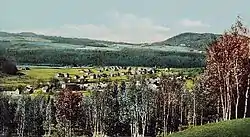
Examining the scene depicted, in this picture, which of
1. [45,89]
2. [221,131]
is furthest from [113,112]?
[221,131]

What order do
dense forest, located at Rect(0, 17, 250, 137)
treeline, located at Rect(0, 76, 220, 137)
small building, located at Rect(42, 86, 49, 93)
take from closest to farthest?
dense forest, located at Rect(0, 17, 250, 137) < treeline, located at Rect(0, 76, 220, 137) < small building, located at Rect(42, 86, 49, 93)

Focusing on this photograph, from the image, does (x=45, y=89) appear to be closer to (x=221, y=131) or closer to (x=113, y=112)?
(x=113, y=112)

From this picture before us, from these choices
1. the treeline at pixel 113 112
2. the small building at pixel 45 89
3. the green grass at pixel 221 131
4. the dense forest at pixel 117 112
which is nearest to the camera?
the green grass at pixel 221 131

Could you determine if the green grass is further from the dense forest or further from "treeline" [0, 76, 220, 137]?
"treeline" [0, 76, 220, 137]

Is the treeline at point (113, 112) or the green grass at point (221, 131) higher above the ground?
the green grass at point (221, 131)

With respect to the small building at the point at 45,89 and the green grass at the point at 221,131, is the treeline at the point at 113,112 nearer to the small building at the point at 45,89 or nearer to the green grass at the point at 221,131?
the small building at the point at 45,89

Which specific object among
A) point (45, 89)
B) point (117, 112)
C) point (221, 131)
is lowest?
point (45, 89)

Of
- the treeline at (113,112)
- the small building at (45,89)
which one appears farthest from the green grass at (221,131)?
the small building at (45,89)

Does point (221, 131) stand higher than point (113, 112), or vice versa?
point (221, 131)

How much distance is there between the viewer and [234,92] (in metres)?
60.2

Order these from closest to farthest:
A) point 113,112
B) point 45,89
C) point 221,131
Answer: point 221,131 < point 113,112 < point 45,89

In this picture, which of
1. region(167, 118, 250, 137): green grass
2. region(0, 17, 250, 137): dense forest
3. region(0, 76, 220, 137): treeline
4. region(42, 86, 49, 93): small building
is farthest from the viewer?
region(42, 86, 49, 93): small building

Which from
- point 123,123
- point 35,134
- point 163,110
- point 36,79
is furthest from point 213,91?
point 36,79

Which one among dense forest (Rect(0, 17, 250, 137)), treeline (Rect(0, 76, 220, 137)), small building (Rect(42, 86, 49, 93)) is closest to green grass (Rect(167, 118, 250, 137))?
dense forest (Rect(0, 17, 250, 137))
